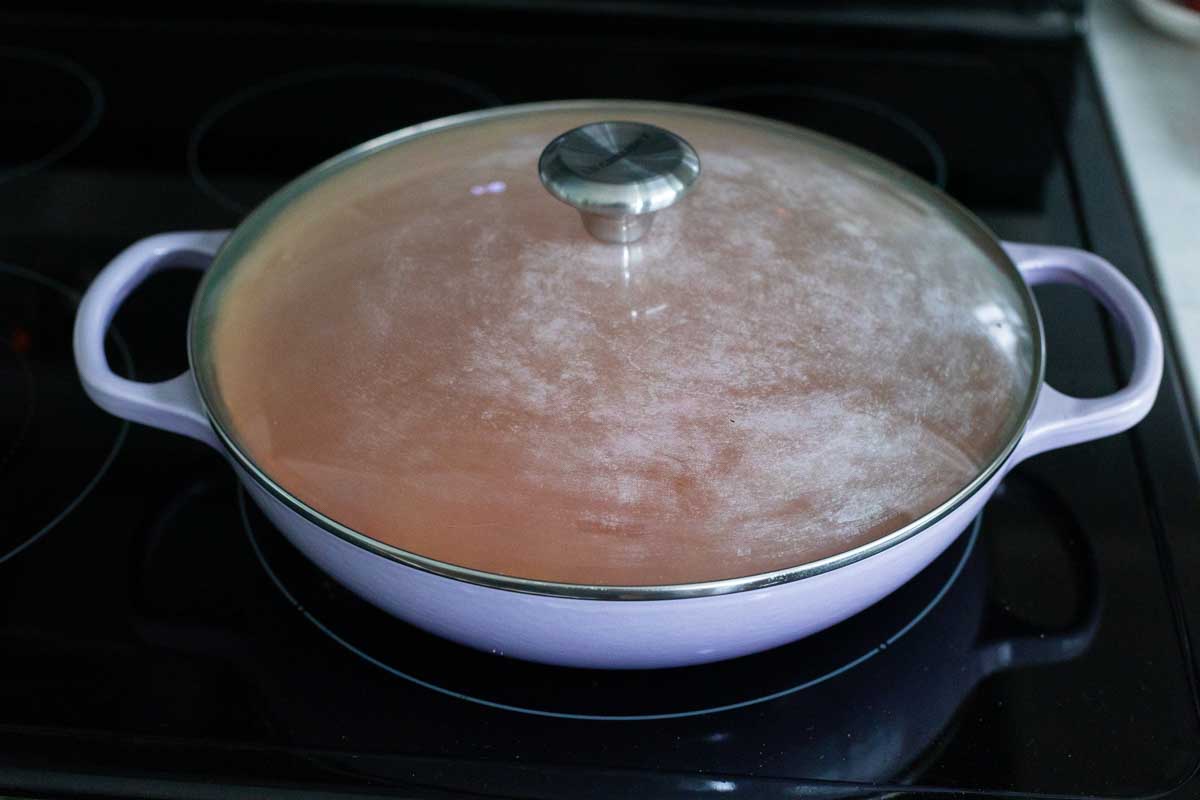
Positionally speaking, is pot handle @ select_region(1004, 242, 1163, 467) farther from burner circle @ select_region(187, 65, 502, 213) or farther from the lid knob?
burner circle @ select_region(187, 65, 502, 213)

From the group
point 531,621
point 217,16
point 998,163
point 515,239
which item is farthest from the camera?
point 217,16

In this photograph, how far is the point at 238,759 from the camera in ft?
1.89

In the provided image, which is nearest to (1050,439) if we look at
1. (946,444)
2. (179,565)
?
(946,444)

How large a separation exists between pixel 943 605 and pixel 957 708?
0.07 meters

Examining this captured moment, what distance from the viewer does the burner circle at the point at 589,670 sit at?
0.61 m

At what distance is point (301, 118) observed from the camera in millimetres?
1044

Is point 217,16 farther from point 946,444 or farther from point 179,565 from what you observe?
point 946,444

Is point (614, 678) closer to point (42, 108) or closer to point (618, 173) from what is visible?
point (618, 173)

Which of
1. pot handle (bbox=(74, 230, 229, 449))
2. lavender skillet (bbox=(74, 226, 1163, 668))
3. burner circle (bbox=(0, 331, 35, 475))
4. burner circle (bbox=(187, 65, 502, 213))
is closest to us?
lavender skillet (bbox=(74, 226, 1163, 668))

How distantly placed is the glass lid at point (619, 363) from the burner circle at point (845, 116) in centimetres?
32

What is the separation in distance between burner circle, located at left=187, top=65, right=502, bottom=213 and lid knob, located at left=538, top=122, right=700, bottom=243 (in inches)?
16.8

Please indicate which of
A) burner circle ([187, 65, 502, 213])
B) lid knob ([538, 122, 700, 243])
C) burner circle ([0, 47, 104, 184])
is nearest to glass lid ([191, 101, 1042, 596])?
lid knob ([538, 122, 700, 243])

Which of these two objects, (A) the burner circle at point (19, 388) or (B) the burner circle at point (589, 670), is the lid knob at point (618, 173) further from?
(A) the burner circle at point (19, 388)

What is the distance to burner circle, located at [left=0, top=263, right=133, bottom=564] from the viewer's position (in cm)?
71
